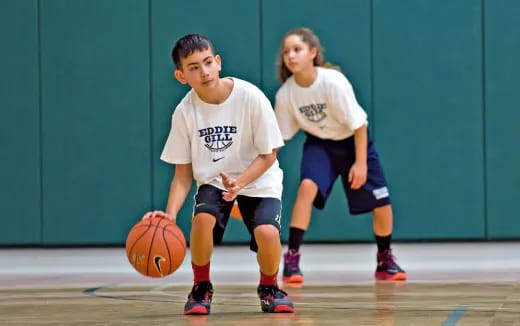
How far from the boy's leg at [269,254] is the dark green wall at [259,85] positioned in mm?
4481

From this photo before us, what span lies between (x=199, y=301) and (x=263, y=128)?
71cm

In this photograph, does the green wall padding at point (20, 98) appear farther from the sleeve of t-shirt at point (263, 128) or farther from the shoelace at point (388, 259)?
the sleeve of t-shirt at point (263, 128)

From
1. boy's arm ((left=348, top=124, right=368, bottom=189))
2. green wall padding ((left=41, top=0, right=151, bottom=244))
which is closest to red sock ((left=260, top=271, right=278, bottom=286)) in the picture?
boy's arm ((left=348, top=124, right=368, bottom=189))

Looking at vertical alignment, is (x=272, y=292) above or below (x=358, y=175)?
below

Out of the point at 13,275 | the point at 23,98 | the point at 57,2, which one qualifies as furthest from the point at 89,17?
the point at 13,275

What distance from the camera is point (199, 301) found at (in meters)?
4.08

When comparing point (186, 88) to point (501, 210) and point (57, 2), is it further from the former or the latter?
point (501, 210)

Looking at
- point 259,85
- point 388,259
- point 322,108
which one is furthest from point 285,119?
point 259,85

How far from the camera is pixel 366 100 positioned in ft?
28.2

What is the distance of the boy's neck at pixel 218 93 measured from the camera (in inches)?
165

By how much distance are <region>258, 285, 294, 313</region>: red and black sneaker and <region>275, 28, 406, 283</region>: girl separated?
1577mm

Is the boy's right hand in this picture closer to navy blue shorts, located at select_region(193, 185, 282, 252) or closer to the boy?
the boy

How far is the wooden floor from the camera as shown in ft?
12.5

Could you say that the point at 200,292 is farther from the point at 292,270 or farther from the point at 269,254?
the point at 292,270
